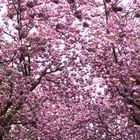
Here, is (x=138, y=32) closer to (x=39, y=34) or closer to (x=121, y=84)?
(x=121, y=84)

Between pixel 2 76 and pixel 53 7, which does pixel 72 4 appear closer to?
pixel 53 7

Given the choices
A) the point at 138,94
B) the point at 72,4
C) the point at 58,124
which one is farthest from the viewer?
the point at 58,124

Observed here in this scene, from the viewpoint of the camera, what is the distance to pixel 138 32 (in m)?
14.9

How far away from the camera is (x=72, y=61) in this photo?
16594 mm

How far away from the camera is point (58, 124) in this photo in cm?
2231

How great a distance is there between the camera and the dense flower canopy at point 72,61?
46.2 feet

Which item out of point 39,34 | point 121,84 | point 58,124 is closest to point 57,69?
point 39,34

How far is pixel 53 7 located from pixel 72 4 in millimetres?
1000

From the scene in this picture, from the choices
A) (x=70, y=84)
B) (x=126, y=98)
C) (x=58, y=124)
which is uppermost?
(x=126, y=98)

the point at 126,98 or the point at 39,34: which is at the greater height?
the point at 39,34

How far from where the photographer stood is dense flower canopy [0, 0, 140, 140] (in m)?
14.1

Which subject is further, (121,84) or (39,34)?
(39,34)

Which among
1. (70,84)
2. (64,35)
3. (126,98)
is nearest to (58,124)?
(70,84)

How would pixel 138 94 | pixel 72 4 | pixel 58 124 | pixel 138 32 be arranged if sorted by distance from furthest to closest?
pixel 58 124 < pixel 72 4 < pixel 138 32 < pixel 138 94
